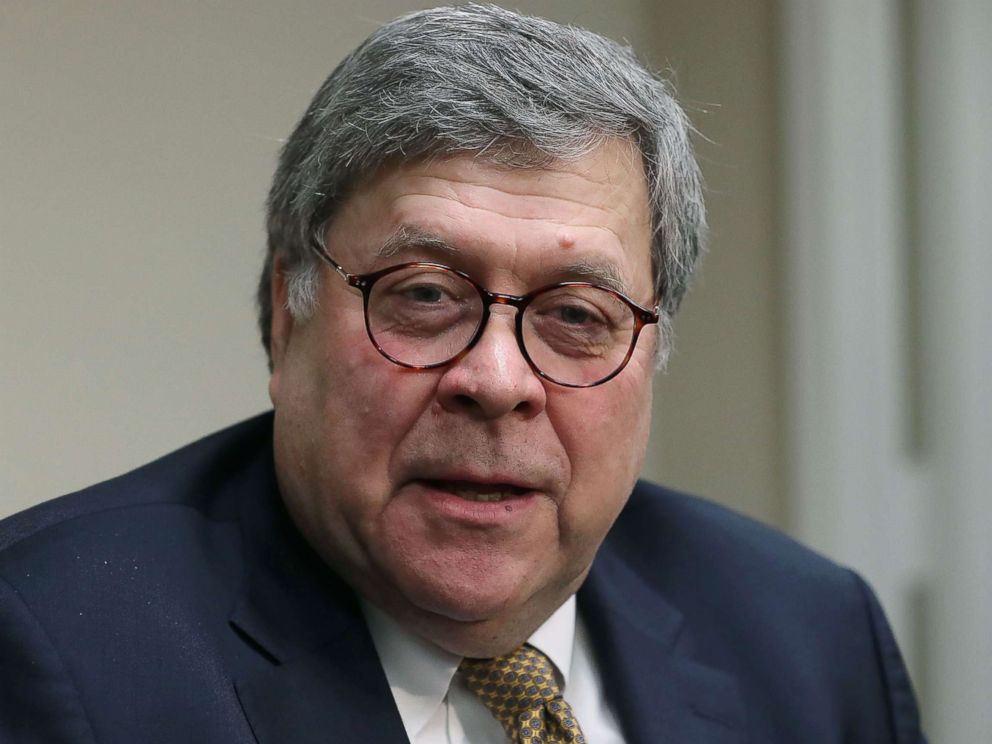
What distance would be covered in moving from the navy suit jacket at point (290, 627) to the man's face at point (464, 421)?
0.11 m

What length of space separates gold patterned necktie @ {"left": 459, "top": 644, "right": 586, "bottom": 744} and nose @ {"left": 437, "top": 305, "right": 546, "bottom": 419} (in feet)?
1.17

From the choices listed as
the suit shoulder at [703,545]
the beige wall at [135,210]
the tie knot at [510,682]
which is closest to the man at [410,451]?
the tie knot at [510,682]

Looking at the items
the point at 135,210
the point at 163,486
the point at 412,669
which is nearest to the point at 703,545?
the point at 412,669

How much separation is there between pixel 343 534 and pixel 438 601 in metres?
0.15

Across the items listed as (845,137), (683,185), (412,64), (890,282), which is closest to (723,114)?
(845,137)

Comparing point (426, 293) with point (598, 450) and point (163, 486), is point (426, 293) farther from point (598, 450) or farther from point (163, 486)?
point (163, 486)

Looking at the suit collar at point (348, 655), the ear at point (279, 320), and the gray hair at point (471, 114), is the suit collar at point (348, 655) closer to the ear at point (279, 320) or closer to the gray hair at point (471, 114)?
the ear at point (279, 320)

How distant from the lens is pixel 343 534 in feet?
5.08

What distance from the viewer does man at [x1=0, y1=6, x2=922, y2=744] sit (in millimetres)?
1429

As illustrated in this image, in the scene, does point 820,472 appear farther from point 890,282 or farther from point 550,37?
point 550,37

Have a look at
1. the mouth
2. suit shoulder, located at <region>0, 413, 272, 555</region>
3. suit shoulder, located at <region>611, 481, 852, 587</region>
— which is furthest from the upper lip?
suit shoulder, located at <region>611, 481, 852, 587</region>

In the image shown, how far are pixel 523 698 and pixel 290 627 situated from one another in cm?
31

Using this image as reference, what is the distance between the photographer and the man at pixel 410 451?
1.43 m

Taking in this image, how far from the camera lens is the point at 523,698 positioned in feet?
5.32
